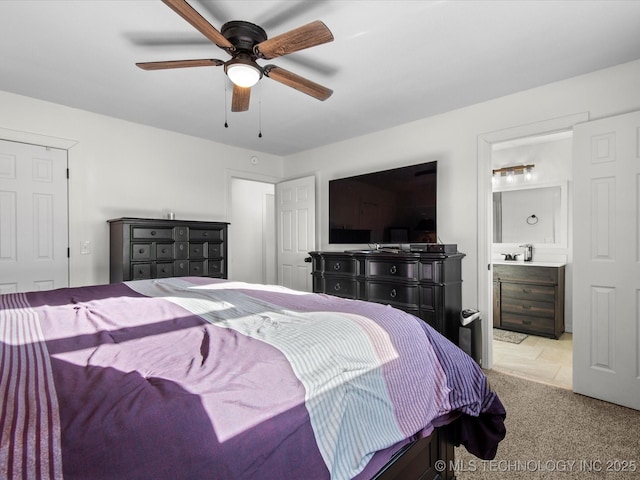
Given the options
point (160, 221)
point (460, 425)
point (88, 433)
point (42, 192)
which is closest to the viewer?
point (88, 433)

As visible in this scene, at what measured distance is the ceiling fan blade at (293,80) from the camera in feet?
6.72

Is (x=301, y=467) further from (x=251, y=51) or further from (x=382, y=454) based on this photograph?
(x=251, y=51)

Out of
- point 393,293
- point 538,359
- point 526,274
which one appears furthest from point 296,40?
point 526,274

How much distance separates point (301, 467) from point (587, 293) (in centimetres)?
282

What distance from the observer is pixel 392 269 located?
3.19 m

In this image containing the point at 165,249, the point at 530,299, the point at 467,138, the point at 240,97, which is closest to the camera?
the point at 240,97

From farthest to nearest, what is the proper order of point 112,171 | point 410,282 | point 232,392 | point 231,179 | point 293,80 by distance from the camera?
point 231,179
point 112,171
point 410,282
point 293,80
point 232,392

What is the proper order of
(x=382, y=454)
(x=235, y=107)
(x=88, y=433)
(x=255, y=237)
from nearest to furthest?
(x=88, y=433) → (x=382, y=454) → (x=235, y=107) → (x=255, y=237)

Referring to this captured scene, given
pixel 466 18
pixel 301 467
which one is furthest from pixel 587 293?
pixel 301 467

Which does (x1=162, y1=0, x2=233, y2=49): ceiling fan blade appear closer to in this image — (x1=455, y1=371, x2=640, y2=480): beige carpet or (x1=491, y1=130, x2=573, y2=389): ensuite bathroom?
(x1=455, y1=371, x2=640, y2=480): beige carpet

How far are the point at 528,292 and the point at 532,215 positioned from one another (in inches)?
44.1

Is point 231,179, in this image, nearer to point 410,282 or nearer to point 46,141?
point 46,141

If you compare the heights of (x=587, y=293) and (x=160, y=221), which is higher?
(x=160, y=221)

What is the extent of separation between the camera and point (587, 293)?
2590 millimetres
